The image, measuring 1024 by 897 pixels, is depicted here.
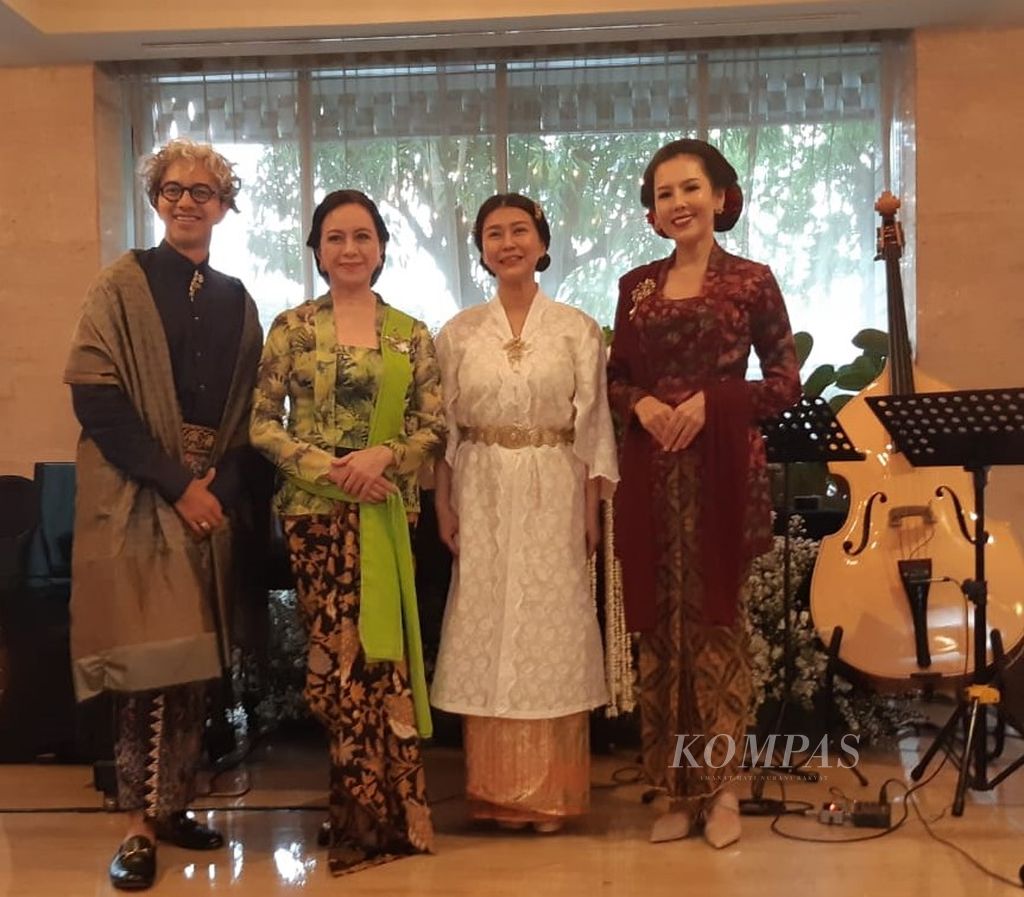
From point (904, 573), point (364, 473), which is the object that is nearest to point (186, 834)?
point (364, 473)

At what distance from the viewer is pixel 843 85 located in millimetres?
4430

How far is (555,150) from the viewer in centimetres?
449

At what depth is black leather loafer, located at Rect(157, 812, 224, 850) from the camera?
2475mm

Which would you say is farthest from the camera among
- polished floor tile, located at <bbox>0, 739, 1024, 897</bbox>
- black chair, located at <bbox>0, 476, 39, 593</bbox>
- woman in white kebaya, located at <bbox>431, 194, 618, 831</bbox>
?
black chair, located at <bbox>0, 476, 39, 593</bbox>

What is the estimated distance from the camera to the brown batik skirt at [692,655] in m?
2.43

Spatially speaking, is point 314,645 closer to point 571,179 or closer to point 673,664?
point 673,664

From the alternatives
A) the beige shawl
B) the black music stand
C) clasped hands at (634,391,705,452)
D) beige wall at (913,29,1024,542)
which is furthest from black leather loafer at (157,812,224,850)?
beige wall at (913,29,1024,542)

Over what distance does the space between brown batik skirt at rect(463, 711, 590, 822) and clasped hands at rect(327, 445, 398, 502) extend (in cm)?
61

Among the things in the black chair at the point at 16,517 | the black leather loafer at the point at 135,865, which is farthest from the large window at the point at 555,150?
the black leather loafer at the point at 135,865

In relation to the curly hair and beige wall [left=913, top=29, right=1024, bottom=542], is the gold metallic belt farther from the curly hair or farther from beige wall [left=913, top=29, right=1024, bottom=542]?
beige wall [left=913, top=29, right=1024, bottom=542]

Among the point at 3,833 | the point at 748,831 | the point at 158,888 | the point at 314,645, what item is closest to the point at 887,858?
the point at 748,831

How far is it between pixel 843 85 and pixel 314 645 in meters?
3.37

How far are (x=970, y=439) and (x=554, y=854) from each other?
1348 millimetres

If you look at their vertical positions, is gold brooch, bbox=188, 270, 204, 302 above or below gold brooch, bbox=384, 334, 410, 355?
above
